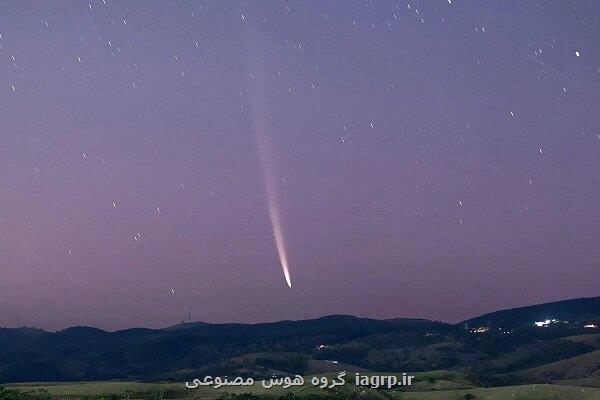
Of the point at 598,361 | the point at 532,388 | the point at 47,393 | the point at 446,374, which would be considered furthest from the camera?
the point at 598,361

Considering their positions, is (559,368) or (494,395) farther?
(559,368)

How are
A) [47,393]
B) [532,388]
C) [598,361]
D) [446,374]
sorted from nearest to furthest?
1. [47,393]
2. [532,388]
3. [446,374]
4. [598,361]

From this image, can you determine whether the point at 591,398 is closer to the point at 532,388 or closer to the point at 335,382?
the point at 532,388

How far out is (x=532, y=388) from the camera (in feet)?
417

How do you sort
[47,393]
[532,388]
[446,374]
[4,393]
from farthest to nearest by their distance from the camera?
1. [446,374]
2. [532,388]
3. [47,393]
4. [4,393]

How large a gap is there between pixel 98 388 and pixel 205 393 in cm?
1920

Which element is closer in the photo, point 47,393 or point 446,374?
point 47,393

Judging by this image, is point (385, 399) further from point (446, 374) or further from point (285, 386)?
point (446, 374)

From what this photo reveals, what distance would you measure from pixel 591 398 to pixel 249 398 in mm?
47692

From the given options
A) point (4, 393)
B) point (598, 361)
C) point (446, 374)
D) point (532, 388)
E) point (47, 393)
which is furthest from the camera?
point (598, 361)

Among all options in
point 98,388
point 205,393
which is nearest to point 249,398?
point 205,393

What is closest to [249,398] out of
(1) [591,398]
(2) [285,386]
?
(2) [285,386]

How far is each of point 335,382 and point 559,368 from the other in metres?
81.4

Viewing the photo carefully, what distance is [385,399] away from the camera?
118 meters
